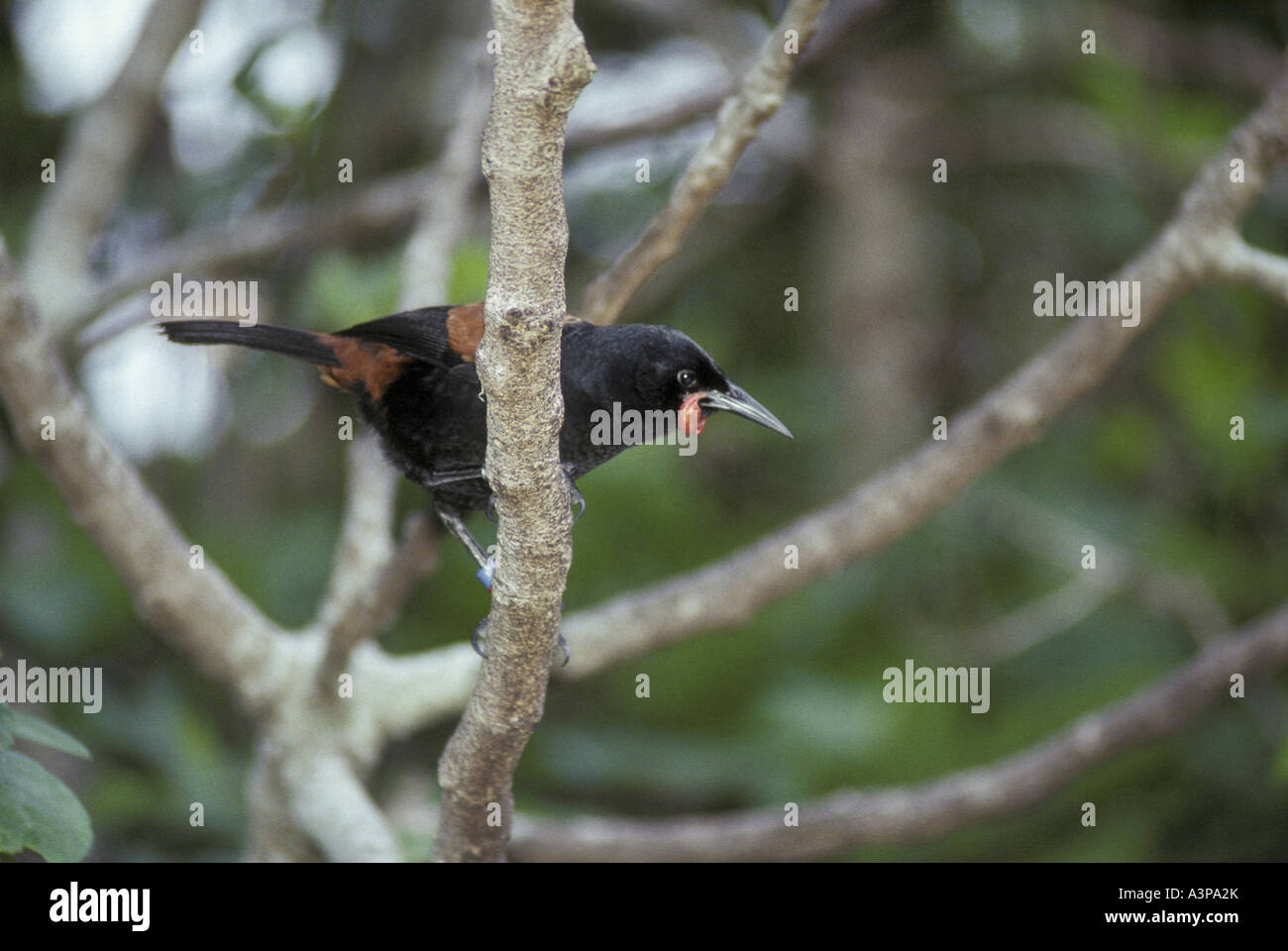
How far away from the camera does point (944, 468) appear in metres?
3.10

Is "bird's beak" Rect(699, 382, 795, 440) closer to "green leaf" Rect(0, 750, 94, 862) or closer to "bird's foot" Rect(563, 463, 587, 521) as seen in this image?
"bird's foot" Rect(563, 463, 587, 521)

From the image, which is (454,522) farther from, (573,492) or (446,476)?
(573,492)

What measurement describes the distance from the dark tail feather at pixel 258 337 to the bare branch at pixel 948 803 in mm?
1353

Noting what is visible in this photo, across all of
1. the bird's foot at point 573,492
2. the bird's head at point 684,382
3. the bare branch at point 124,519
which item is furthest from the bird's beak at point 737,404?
the bare branch at point 124,519

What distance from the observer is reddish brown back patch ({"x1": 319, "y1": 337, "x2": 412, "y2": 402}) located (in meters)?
2.96

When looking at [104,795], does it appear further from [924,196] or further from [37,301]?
[924,196]

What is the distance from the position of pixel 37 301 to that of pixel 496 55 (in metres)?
2.90

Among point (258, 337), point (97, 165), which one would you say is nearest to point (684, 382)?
point (258, 337)

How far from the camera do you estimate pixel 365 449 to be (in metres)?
3.41

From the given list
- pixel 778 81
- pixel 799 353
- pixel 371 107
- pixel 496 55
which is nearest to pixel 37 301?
pixel 371 107

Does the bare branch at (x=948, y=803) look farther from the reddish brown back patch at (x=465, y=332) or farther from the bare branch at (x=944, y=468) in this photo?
the reddish brown back patch at (x=465, y=332)

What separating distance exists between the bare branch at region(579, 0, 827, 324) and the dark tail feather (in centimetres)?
69

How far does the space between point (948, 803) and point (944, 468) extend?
0.96m

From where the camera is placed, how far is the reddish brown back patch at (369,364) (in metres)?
2.96
